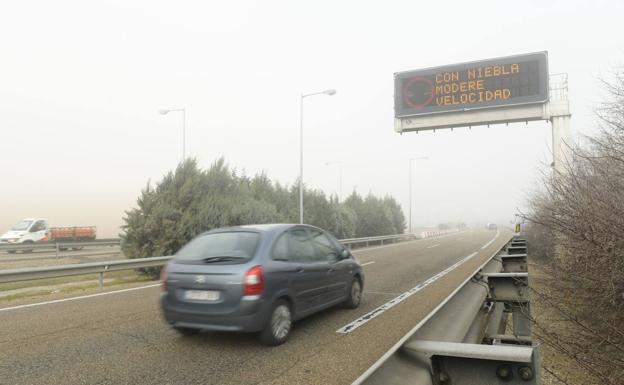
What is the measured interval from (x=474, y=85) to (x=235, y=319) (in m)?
18.3

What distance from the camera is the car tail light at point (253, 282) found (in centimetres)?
528

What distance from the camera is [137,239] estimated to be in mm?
16484

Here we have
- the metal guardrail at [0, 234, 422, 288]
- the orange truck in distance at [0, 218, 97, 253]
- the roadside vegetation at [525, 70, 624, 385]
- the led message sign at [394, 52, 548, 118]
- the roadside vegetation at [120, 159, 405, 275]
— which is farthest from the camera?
the orange truck in distance at [0, 218, 97, 253]

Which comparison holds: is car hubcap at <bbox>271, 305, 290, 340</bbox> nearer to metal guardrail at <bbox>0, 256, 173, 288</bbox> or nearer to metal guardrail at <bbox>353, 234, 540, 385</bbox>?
metal guardrail at <bbox>353, 234, 540, 385</bbox>

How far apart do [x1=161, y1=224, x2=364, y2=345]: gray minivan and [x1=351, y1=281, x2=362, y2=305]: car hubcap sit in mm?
1236

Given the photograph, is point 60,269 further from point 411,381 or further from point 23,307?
point 411,381

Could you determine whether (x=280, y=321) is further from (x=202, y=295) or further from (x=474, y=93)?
(x=474, y=93)

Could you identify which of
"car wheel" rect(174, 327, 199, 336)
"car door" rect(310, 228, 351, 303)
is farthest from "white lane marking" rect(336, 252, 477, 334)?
"car wheel" rect(174, 327, 199, 336)

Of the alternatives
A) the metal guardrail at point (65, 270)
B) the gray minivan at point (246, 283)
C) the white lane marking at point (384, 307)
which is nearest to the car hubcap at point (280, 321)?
the gray minivan at point (246, 283)

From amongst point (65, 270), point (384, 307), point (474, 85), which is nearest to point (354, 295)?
point (384, 307)

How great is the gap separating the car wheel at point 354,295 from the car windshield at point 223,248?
8.56ft

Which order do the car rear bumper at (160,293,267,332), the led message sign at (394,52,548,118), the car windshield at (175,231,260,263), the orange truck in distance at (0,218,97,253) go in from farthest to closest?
the orange truck in distance at (0,218,97,253) → the led message sign at (394,52,548,118) → the car windshield at (175,231,260,263) → the car rear bumper at (160,293,267,332)

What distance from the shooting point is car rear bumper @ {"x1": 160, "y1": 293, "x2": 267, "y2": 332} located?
524 centimetres

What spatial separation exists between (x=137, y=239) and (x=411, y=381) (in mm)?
15946
